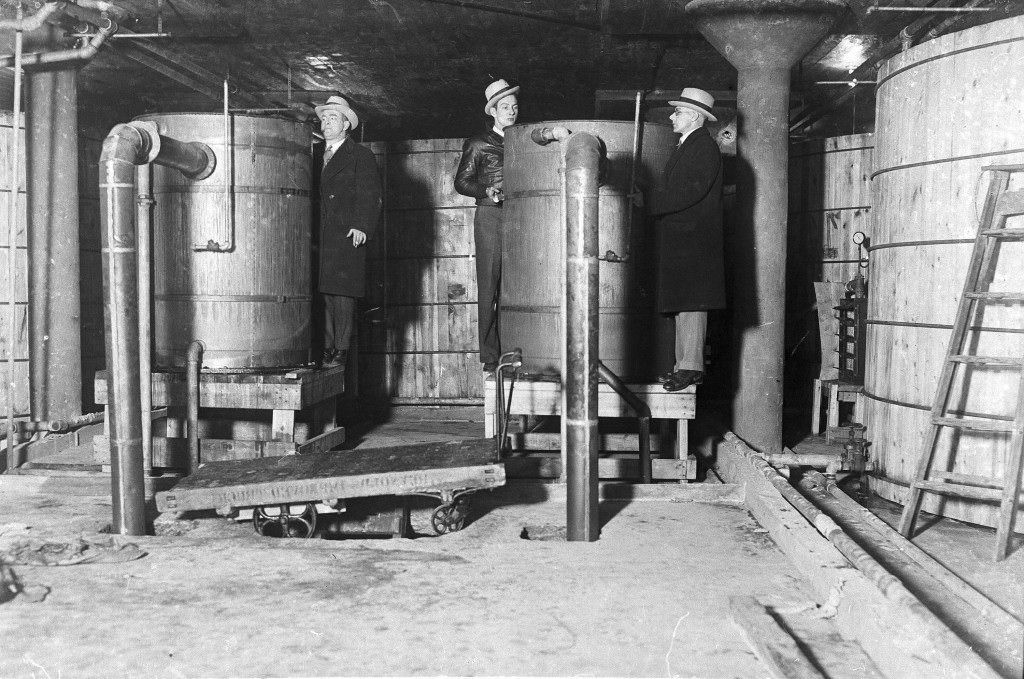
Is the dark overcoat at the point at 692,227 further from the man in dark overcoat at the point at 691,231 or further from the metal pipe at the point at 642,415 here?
the metal pipe at the point at 642,415

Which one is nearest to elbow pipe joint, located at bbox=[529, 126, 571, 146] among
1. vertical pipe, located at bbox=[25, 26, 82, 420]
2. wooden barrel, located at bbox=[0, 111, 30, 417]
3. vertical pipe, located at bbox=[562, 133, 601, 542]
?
vertical pipe, located at bbox=[562, 133, 601, 542]

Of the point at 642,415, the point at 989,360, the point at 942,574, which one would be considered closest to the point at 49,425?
the point at 642,415

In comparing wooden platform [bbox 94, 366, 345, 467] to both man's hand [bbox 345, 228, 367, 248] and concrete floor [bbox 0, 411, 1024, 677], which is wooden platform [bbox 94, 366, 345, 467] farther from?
concrete floor [bbox 0, 411, 1024, 677]

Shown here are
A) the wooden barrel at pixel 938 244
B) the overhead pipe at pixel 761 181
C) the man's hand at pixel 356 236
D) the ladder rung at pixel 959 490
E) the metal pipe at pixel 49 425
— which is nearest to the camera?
the ladder rung at pixel 959 490

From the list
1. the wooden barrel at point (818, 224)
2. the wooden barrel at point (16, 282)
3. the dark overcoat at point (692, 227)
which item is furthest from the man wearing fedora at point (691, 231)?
the wooden barrel at point (16, 282)

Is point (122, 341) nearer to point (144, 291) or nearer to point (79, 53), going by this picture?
point (144, 291)

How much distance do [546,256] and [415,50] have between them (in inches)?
162

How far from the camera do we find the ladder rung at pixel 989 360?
4.55m

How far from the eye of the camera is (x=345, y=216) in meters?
6.73

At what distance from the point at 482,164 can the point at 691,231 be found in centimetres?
194

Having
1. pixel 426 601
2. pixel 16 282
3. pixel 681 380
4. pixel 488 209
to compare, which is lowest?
pixel 426 601

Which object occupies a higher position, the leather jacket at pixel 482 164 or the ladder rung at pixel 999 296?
the leather jacket at pixel 482 164

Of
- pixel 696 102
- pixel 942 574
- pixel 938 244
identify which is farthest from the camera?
pixel 696 102

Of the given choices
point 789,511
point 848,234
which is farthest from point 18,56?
point 848,234
